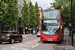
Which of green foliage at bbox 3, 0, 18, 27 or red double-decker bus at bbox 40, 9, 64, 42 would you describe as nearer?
red double-decker bus at bbox 40, 9, 64, 42

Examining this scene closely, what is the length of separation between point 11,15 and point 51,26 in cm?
2223

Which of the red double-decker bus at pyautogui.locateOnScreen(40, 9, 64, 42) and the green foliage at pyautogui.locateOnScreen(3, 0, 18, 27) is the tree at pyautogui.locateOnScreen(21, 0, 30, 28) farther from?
the red double-decker bus at pyautogui.locateOnScreen(40, 9, 64, 42)

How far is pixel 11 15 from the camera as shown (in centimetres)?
4203

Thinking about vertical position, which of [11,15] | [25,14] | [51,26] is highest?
[11,15]

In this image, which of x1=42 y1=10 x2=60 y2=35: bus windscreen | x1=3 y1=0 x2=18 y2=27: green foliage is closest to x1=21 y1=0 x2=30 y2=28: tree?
x1=3 y1=0 x2=18 y2=27: green foliage

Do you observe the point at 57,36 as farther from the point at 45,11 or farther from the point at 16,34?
the point at 16,34

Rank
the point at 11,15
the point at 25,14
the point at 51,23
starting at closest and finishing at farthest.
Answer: the point at 51,23
the point at 11,15
the point at 25,14

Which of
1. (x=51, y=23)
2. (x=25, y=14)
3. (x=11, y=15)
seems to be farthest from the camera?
(x=25, y=14)

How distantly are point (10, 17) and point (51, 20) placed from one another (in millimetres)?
21933

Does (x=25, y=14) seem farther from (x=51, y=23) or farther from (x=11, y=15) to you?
(x=51, y=23)

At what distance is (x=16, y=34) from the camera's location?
21797 millimetres

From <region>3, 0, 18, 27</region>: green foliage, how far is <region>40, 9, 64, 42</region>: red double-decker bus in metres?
21.3

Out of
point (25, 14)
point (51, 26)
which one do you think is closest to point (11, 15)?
point (25, 14)

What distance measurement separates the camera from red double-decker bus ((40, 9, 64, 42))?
2120 centimetres
